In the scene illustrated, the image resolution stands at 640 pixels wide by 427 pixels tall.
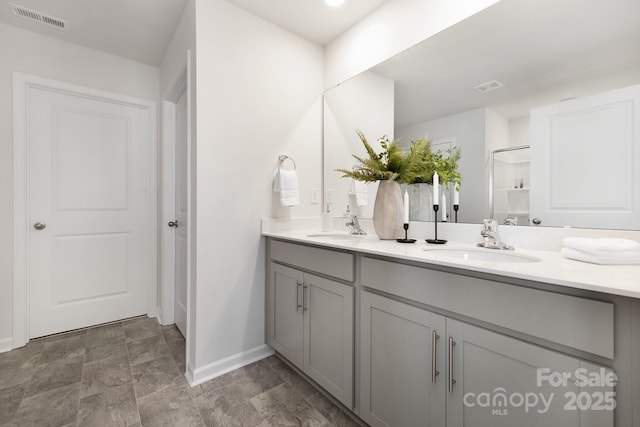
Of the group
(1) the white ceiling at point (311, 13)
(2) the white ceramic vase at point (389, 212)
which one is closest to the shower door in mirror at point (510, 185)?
(2) the white ceramic vase at point (389, 212)

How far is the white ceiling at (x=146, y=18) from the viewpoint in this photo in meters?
1.84

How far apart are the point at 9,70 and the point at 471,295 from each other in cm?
333

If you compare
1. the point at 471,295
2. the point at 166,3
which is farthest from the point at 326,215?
the point at 166,3

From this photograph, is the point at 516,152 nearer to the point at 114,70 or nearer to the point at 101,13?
the point at 101,13

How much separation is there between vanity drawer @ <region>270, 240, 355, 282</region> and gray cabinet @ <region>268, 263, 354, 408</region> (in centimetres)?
5

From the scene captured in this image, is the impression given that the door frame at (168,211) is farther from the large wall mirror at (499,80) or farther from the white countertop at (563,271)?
the white countertop at (563,271)

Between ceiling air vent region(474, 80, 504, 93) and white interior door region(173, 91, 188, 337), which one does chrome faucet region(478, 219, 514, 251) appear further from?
white interior door region(173, 91, 188, 337)

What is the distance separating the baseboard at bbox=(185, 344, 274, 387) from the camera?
1672 millimetres

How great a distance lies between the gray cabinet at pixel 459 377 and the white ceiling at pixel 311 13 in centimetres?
184

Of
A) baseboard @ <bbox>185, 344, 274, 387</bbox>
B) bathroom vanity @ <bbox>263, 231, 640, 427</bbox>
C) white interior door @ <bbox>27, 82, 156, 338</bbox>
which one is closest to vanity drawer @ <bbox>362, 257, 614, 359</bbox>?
bathroom vanity @ <bbox>263, 231, 640, 427</bbox>

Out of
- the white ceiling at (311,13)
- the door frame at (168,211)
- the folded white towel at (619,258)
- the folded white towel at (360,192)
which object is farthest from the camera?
the door frame at (168,211)

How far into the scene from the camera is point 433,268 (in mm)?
1012

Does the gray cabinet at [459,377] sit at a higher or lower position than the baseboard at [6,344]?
higher

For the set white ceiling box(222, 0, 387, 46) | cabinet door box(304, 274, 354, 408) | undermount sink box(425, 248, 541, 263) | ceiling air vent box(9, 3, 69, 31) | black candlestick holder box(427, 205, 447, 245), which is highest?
ceiling air vent box(9, 3, 69, 31)
